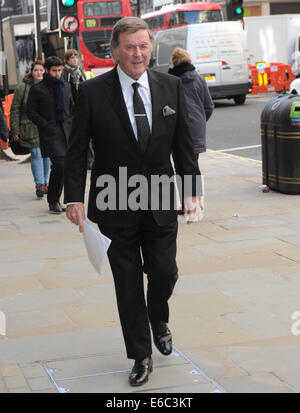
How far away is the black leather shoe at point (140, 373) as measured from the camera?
3.99 meters

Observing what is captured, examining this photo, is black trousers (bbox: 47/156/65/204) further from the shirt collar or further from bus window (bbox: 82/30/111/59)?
bus window (bbox: 82/30/111/59)

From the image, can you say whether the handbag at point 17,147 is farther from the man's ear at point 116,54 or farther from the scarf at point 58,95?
the man's ear at point 116,54

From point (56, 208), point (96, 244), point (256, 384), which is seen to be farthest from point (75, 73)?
point (256, 384)

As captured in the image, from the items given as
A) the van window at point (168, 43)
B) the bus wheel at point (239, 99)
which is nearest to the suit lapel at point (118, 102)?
the van window at point (168, 43)

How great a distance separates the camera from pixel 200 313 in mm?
5164

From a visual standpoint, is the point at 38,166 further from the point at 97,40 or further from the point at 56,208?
the point at 97,40

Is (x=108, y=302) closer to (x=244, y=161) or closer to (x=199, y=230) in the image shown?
(x=199, y=230)

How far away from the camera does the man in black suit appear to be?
4000mm

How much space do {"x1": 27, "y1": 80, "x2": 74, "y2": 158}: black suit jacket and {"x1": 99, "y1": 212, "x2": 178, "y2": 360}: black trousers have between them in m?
5.12

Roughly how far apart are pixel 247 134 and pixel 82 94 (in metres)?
13.6

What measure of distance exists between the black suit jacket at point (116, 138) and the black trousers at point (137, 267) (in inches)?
2.3

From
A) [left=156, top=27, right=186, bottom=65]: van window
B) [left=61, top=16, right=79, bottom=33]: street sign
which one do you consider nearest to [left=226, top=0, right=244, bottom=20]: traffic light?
[left=156, top=27, right=186, bottom=65]: van window

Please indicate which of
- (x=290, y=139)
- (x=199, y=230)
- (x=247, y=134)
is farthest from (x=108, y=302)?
(x=247, y=134)

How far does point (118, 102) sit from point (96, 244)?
2.26ft
